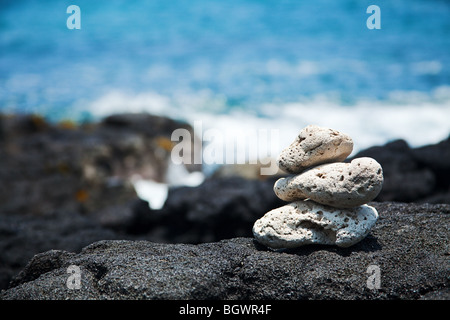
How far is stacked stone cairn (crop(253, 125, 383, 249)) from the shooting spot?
3.23m

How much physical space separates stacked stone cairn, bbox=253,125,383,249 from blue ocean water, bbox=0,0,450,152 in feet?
33.2

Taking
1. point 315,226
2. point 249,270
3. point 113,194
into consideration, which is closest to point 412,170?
point 315,226

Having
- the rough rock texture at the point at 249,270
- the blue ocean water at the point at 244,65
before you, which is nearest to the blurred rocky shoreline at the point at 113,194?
the rough rock texture at the point at 249,270

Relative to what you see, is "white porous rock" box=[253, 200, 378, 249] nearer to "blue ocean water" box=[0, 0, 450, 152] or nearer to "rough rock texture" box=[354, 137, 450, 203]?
"rough rock texture" box=[354, 137, 450, 203]

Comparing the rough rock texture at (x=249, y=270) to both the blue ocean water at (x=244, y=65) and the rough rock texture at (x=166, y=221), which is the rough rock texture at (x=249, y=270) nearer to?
the rough rock texture at (x=166, y=221)

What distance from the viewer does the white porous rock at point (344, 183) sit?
321cm

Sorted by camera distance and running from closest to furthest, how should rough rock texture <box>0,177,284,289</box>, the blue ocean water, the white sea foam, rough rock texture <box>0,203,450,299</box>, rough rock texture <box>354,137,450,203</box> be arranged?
rough rock texture <box>0,203,450,299</box>
rough rock texture <box>0,177,284,289</box>
rough rock texture <box>354,137,450,203</box>
the white sea foam
the blue ocean water

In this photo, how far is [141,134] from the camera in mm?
11359

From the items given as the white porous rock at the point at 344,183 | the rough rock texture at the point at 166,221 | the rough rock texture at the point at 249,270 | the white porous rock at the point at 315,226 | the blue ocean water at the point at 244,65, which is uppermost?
the blue ocean water at the point at 244,65

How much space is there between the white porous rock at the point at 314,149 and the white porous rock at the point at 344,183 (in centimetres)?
9

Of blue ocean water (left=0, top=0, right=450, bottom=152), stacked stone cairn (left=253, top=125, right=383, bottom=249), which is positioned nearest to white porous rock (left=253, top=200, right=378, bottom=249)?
stacked stone cairn (left=253, top=125, right=383, bottom=249)

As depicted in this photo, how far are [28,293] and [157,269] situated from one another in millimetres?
852
